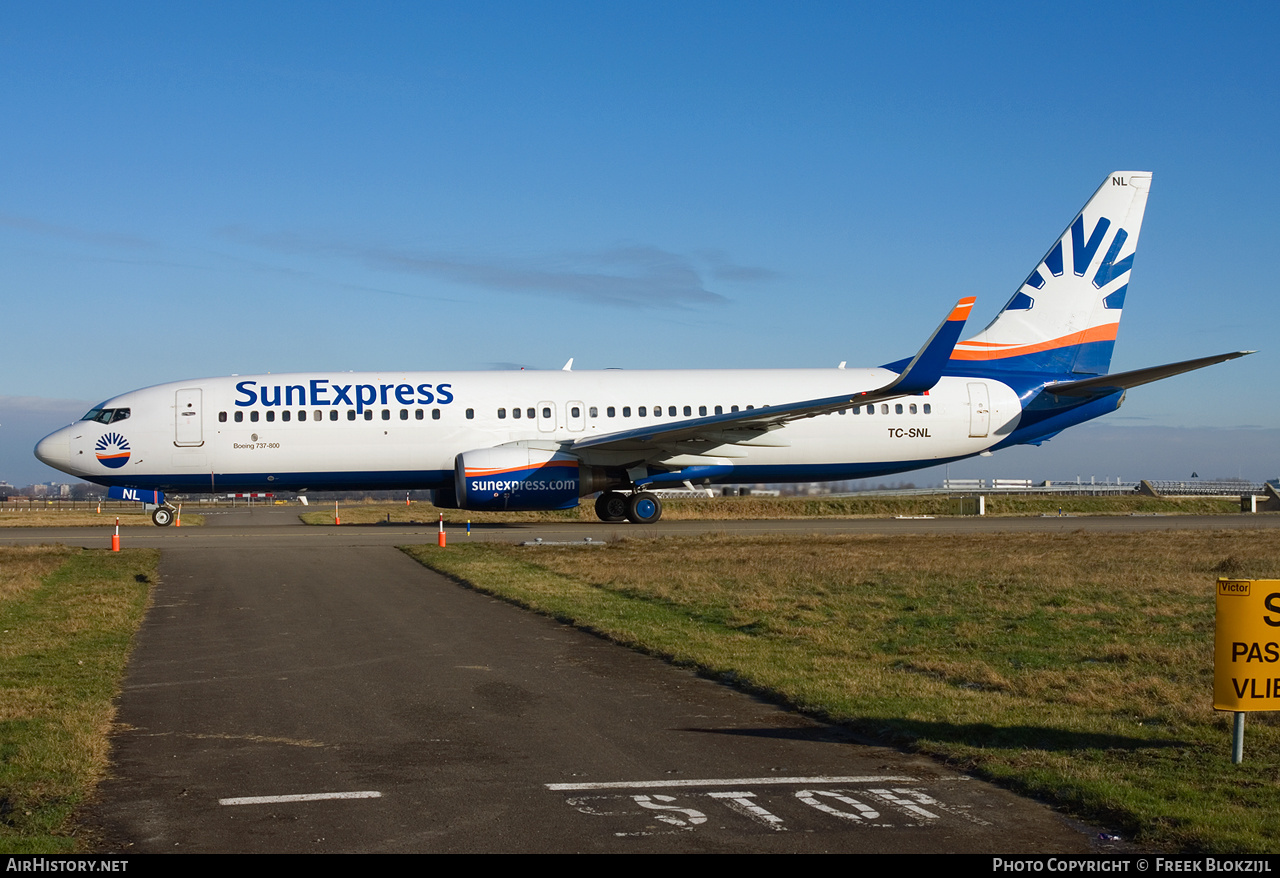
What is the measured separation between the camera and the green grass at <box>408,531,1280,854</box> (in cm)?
642

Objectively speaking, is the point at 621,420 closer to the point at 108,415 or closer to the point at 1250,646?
the point at 108,415

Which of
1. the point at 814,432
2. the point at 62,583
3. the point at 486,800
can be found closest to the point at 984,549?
the point at 814,432

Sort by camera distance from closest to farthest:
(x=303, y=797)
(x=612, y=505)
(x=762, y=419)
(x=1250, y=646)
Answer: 1. (x=303, y=797)
2. (x=1250, y=646)
3. (x=762, y=419)
4. (x=612, y=505)

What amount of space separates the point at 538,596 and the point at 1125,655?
7.68m

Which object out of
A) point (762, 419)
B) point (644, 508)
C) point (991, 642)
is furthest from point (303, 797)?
point (644, 508)

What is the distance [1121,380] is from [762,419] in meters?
9.59

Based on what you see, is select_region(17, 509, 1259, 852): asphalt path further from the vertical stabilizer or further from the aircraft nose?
the vertical stabilizer

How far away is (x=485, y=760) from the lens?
23.4 feet

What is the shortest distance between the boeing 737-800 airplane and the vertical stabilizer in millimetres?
40

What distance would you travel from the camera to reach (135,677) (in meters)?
10.2

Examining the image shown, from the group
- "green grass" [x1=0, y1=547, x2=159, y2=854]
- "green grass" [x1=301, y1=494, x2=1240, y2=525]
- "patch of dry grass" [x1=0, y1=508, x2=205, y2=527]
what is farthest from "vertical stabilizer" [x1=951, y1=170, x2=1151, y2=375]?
"patch of dry grass" [x1=0, y1=508, x2=205, y2=527]

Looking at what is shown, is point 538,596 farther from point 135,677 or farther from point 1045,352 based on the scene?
point 1045,352

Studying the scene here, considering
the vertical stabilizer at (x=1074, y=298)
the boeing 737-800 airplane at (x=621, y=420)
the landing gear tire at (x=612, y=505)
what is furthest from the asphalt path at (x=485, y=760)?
the vertical stabilizer at (x=1074, y=298)

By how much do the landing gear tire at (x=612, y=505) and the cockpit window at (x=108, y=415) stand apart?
1258 centimetres
